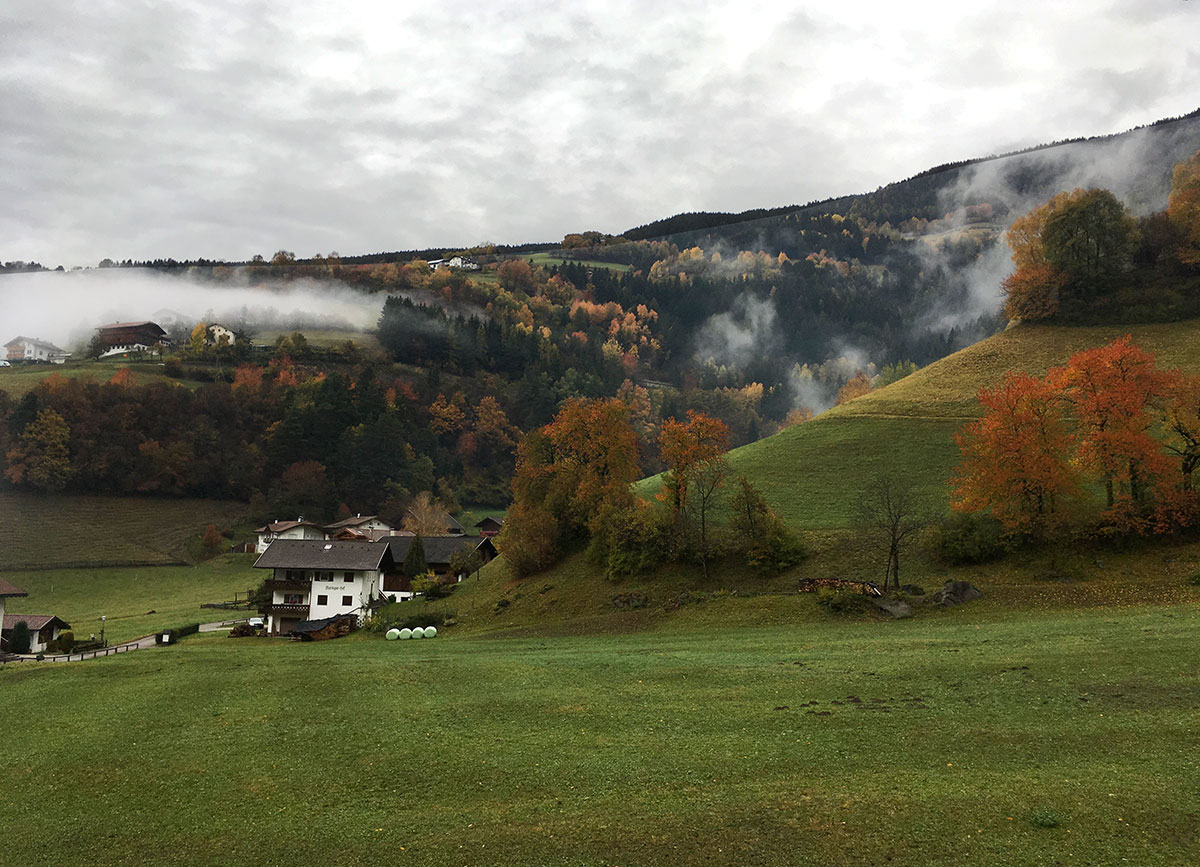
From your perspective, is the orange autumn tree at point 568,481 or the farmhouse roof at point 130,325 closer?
the orange autumn tree at point 568,481

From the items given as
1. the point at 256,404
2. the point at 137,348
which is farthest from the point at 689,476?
the point at 137,348

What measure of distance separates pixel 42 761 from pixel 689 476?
43507 millimetres

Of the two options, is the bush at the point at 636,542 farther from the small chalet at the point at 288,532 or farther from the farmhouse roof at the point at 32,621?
the small chalet at the point at 288,532

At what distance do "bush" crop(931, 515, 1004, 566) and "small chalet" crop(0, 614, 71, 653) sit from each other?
6501cm

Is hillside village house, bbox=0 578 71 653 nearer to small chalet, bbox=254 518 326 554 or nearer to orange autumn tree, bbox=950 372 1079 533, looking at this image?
small chalet, bbox=254 518 326 554

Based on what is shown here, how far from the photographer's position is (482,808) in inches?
637

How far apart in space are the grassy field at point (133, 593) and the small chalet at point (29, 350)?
119 m

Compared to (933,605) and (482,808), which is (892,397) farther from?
(482,808)

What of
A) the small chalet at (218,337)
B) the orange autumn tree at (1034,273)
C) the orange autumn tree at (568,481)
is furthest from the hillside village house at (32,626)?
the small chalet at (218,337)

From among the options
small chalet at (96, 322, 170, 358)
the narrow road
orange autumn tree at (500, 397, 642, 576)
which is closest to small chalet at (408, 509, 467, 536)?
the narrow road

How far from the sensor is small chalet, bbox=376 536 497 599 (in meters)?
77.4

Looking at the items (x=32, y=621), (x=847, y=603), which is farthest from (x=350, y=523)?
(x=847, y=603)

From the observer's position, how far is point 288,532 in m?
109

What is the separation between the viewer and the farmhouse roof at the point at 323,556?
7350cm
